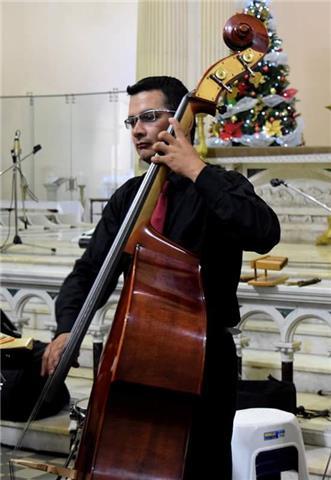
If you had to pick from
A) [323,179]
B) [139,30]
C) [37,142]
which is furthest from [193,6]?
[37,142]

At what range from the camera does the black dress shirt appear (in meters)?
1.86

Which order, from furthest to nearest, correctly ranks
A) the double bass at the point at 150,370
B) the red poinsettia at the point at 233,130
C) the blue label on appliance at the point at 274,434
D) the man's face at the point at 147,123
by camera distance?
1. the red poinsettia at the point at 233,130
2. the blue label on appliance at the point at 274,434
3. the man's face at the point at 147,123
4. the double bass at the point at 150,370

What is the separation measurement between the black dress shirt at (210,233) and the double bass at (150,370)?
13 cm

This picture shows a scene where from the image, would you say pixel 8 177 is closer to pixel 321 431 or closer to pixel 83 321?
pixel 321 431

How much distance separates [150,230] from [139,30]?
712 centimetres

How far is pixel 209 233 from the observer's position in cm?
203

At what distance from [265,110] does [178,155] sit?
6021 millimetres

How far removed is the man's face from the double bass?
0.36 feet

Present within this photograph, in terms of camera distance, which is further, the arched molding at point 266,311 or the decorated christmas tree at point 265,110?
the decorated christmas tree at point 265,110

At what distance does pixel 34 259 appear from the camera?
22.9 ft

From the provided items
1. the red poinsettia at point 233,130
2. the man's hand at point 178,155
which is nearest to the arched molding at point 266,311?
the man's hand at point 178,155

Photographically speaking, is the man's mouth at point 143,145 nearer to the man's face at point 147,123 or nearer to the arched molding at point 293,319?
the man's face at point 147,123

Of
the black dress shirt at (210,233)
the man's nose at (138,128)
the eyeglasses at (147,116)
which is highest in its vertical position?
the eyeglasses at (147,116)

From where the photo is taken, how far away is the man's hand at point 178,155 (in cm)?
185
